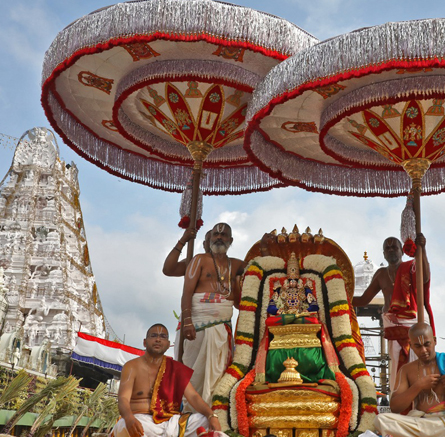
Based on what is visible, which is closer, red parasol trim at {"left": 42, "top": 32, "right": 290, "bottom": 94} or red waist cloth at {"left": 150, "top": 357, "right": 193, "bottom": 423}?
red waist cloth at {"left": 150, "top": 357, "right": 193, "bottom": 423}

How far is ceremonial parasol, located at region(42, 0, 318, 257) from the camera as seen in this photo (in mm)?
6562

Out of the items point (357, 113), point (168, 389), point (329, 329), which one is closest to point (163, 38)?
point (357, 113)

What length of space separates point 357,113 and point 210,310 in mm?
3024

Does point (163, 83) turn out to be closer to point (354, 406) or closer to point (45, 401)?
point (354, 406)

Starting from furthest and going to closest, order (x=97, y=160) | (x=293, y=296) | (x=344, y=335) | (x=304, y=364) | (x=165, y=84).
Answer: (x=97, y=160)
(x=165, y=84)
(x=293, y=296)
(x=344, y=335)
(x=304, y=364)

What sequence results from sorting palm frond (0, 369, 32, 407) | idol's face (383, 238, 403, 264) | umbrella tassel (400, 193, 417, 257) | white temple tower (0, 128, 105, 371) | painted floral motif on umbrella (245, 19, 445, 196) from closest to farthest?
painted floral motif on umbrella (245, 19, 445, 196)
umbrella tassel (400, 193, 417, 257)
idol's face (383, 238, 403, 264)
palm frond (0, 369, 32, 407)
white temple tower (0, 128, 105, 371)

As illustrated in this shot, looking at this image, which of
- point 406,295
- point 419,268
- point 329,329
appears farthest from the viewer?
point 406,295

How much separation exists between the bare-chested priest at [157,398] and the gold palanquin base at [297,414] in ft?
2.57

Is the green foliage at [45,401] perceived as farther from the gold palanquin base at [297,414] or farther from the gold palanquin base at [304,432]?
the gold palanquin base at [304,432]

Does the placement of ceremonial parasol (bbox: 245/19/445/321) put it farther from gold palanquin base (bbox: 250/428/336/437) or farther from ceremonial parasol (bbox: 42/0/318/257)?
gold palanquin base (bbox: 250/428/336/437)

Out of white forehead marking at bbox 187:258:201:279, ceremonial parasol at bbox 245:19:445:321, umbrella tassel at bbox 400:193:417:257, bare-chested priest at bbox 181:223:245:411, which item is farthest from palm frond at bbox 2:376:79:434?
umbrella tassel at bbox 400:193:417:257

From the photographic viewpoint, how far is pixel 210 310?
21.2ft

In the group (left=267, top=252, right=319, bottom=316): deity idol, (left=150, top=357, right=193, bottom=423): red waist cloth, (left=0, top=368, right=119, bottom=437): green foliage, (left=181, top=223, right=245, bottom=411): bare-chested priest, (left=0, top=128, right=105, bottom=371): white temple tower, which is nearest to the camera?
(left=150, top=357, right=193, bottom=423): red waist cloth

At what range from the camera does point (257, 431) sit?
5.41 meters
